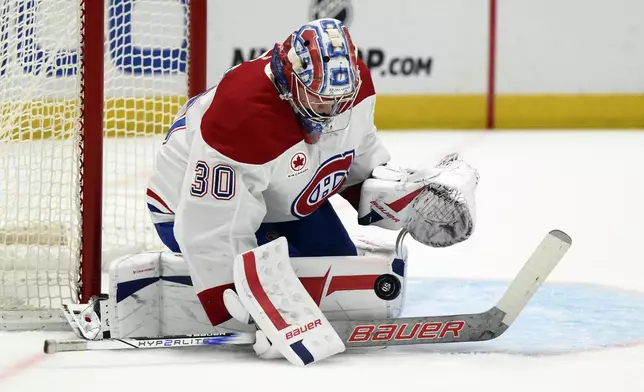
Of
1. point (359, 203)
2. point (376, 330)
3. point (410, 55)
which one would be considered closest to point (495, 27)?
point (410, 55)

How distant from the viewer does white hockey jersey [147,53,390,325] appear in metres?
2.30

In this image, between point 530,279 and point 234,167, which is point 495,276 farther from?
point 234,167

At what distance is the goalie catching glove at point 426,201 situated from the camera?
2.62m

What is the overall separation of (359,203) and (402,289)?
0.28m

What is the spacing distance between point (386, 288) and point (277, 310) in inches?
13.3

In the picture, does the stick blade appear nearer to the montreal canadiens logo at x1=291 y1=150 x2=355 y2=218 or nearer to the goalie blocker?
the goalie blocker

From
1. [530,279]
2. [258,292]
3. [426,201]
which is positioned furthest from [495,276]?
[258,292]

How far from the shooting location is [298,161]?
7.88 ft

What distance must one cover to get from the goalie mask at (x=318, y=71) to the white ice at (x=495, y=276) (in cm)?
51

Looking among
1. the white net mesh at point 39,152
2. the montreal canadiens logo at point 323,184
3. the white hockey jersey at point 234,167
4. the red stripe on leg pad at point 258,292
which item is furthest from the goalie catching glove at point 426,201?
the white net mesh at point 39,152

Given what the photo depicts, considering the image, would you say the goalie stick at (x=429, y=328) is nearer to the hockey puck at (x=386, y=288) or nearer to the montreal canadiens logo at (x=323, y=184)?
the hockey puck at (x=386, y=288)

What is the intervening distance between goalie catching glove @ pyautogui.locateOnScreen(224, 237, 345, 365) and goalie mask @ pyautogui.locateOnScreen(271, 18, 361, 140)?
0.28 meters

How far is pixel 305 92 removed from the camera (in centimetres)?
229

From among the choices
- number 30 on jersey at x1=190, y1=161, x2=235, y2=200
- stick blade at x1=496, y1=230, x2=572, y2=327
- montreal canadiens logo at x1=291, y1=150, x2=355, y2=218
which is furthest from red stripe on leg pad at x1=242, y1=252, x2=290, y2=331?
stick blade at x1=496, y1=230, x2=572, y2=327
